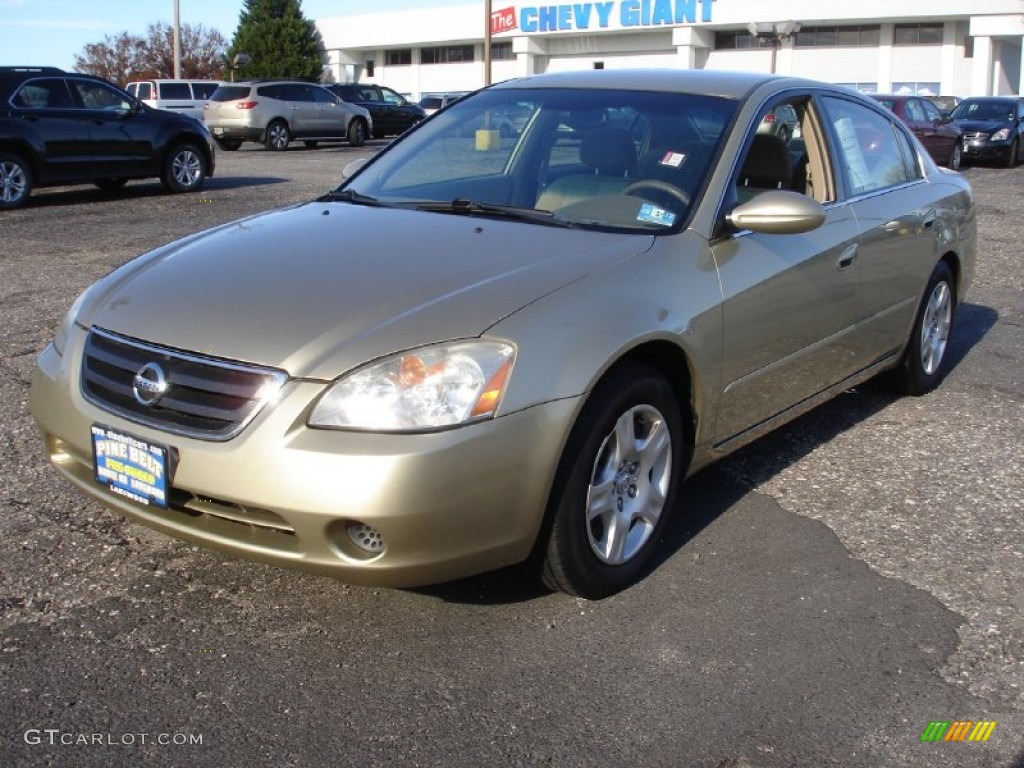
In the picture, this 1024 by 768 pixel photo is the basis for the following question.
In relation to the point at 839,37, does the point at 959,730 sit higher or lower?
lower

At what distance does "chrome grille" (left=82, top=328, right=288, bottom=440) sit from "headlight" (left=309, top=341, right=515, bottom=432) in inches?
7.2

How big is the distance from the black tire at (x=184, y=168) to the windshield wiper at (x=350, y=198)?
11501mm

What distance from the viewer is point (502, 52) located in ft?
196

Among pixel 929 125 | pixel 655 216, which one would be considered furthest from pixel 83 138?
pixel 929 125

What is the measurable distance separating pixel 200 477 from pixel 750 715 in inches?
61.9

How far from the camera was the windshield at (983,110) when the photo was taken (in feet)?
80.4

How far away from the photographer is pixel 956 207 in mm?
5965

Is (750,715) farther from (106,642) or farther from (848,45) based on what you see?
(848,45)

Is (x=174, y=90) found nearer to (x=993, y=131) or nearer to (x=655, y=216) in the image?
(x=993, y=131)

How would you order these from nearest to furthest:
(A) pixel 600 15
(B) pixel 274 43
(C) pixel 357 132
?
(C) pixel 357 132 → (A) pixel 600 15 → (B) pixel 274 43

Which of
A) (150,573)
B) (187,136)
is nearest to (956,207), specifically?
(150,573)

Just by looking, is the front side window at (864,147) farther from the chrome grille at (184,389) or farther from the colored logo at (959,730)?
the chrome grille at (184,389)

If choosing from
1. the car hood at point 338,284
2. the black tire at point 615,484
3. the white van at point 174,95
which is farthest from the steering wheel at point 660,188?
Answer: the white van at point 174,95

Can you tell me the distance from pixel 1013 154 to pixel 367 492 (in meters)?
24.1
